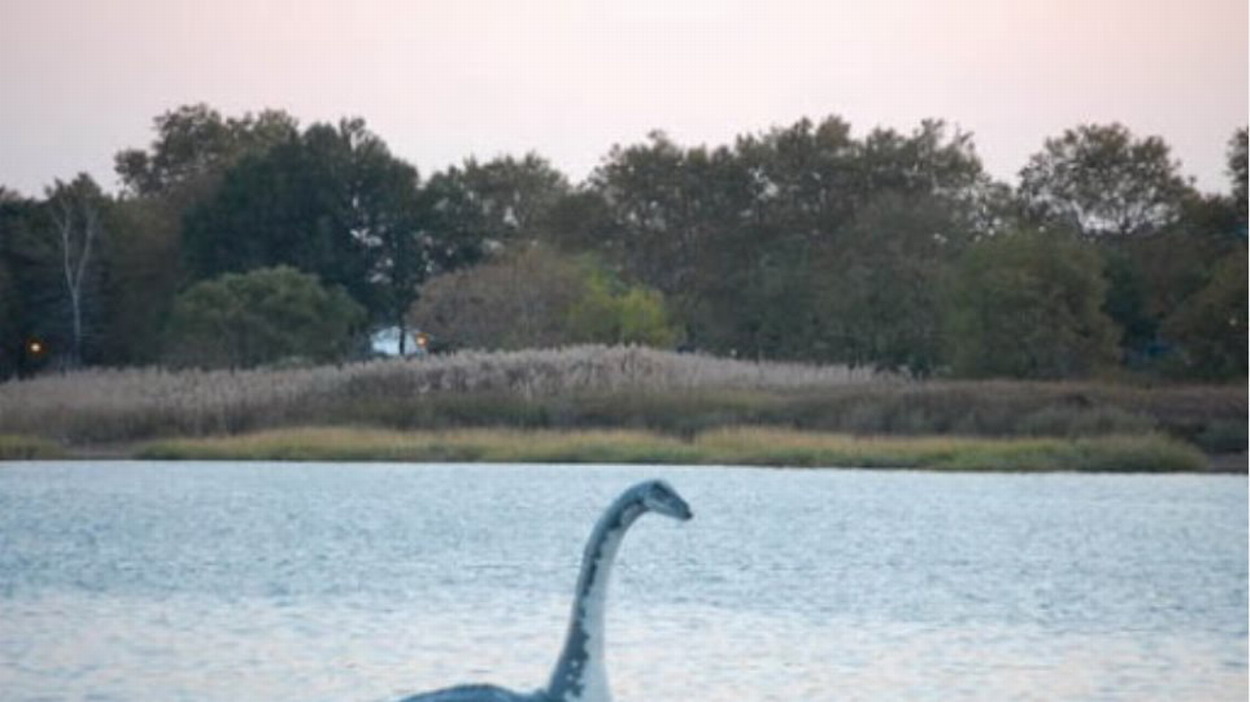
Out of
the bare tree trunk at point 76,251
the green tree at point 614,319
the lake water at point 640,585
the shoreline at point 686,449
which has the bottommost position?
the lake water at point 640,585

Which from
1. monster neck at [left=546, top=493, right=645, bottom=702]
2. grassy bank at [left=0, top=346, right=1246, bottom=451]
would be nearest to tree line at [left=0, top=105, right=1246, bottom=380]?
grassy bank at [left=0, top=346, right=1246, bottom=451]

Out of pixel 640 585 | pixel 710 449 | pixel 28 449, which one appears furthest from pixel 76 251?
pixel 640 585

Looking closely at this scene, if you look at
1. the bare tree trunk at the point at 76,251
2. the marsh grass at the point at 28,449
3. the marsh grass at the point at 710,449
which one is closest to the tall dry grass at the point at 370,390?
the marsh grass at the point at 28,449

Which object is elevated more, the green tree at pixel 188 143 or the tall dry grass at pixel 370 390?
the green tree at pixel 188 143

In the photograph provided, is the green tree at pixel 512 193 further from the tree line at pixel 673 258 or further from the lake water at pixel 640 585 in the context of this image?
the lake water at pixel 640 585

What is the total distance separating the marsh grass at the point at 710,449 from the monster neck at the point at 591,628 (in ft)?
88.7

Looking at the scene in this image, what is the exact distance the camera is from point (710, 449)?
36750 millimetres

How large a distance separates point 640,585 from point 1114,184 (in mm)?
45418

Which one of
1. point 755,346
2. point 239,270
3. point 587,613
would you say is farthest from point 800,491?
point 239,270

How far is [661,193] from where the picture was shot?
Result: 71.5 m

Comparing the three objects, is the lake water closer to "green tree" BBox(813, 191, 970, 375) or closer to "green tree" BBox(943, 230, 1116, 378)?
"green tree" BBox(943, 230, 1116, 378)

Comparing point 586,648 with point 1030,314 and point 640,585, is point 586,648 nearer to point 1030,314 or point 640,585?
point 640,585

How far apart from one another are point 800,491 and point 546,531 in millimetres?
6124

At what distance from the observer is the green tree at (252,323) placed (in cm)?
5631
